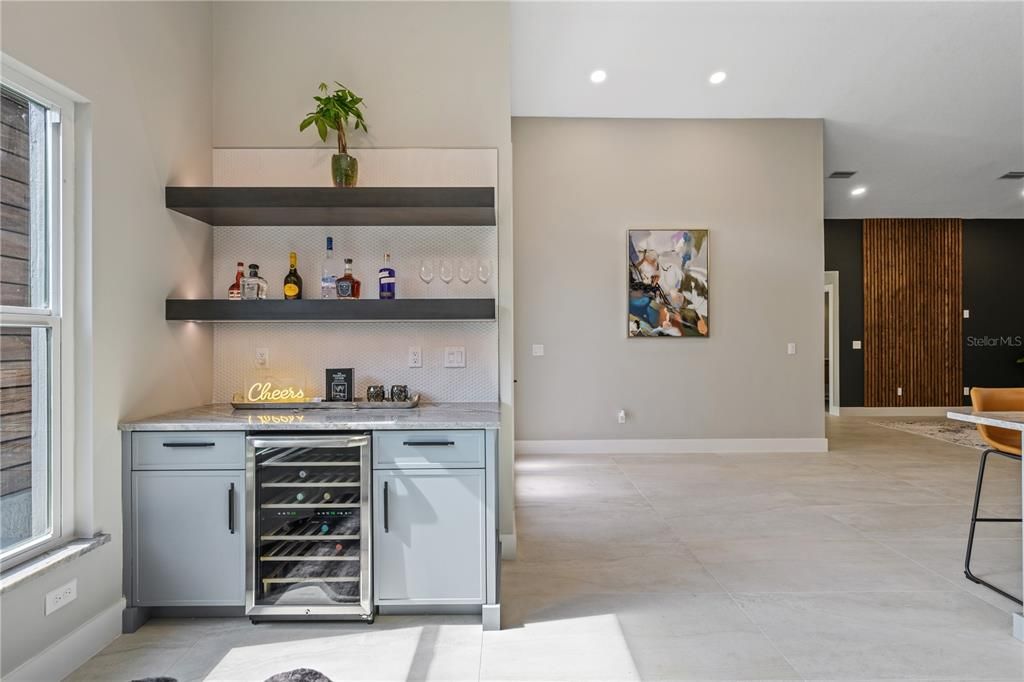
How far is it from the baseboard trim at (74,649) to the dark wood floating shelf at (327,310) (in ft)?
4.11

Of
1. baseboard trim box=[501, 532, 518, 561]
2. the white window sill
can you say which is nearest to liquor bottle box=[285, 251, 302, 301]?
the white window sill

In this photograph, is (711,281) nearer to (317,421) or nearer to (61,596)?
(317,421)

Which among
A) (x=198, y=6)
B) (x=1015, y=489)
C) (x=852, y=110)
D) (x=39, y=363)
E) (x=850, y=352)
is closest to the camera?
(x=39, y=363)

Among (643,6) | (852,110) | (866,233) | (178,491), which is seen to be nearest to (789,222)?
(852,110)

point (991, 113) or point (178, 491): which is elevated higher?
point (991, 113)

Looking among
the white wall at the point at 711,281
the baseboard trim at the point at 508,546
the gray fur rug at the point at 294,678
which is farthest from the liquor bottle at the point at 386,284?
the white wall at the point at 711,281

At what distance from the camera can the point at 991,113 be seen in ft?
19.7

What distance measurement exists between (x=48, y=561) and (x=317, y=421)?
38.4 inches

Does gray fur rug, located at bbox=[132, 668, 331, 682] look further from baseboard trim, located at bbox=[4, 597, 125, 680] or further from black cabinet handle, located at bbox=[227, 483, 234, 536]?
black cabinet handle, located at bbox=[227, 483, 234, 536]

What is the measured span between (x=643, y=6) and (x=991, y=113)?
13.3 feet

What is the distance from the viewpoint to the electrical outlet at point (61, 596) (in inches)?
79.6

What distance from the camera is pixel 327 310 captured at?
285 centimetres

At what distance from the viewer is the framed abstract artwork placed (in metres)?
6.10

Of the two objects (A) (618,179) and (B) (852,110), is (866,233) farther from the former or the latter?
(A) (618,179)
